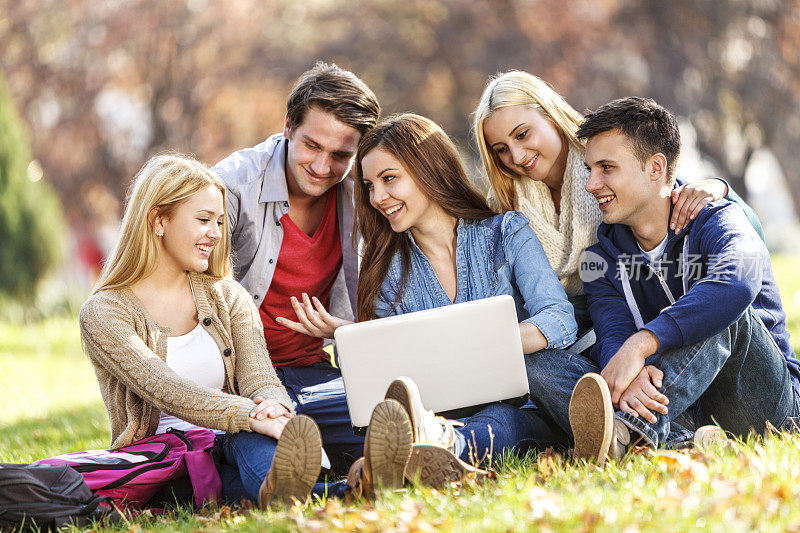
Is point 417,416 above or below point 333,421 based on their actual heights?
above

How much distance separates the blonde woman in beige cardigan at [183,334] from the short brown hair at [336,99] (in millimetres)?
643

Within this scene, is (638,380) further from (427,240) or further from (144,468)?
(144,468)

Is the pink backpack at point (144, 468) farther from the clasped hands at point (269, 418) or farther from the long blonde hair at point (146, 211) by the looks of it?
the long blonde hair at point (146, 211)

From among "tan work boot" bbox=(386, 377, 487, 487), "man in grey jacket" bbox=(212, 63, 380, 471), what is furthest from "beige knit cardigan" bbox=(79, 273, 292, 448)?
"tan work boot" bbox=(386, 377, 487, 487)

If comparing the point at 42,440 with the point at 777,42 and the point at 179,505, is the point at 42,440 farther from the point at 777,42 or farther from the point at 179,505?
the point at 777,42

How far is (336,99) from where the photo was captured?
3939 millimetres

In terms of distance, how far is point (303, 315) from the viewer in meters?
3.61

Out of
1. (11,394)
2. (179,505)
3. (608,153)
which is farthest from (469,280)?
(11,394)

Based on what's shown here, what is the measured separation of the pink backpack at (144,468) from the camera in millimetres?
2947

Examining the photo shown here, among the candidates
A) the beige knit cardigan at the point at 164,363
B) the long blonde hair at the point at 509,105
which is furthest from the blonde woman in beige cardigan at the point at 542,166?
the beige knit cardigan at the point at 164,363

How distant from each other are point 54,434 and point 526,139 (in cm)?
322

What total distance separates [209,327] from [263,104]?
526 inches

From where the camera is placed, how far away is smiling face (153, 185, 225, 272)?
11.4 ft

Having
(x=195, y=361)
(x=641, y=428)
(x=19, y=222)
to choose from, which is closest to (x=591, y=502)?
(x=641, y=428)
